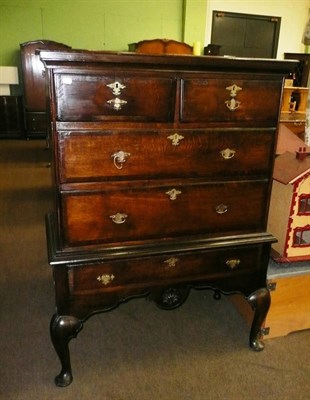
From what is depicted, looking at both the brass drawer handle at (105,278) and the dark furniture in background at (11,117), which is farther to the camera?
the dark furniture in background at (11,117)

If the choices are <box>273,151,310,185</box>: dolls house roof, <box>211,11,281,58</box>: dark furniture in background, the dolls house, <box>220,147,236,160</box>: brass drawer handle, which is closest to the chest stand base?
the dolls house

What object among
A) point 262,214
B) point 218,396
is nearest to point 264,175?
point 262,214

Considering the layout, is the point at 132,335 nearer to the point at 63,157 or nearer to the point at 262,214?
the point at 262,214

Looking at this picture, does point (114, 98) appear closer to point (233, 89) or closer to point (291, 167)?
point (233, 89)

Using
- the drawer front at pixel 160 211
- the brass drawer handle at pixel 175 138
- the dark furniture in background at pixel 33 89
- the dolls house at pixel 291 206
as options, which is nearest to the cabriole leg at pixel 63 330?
the drawer front at pixel 160 211

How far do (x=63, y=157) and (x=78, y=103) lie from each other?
0.17 meters

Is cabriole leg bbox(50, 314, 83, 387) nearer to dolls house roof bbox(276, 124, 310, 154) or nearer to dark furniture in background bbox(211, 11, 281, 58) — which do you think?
dolls house roof bbox(276, 124, 310, 154)

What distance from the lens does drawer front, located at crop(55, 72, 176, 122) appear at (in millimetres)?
1070

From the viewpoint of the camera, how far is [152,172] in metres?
1.23

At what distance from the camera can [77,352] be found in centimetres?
156

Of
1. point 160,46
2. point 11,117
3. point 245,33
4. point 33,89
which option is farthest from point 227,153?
point 245,33

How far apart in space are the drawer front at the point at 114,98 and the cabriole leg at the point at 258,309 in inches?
33.2

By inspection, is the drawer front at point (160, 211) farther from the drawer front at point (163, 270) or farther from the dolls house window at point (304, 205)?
the dolls house window at point (304, 205)

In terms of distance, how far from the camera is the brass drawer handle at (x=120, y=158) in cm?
117
